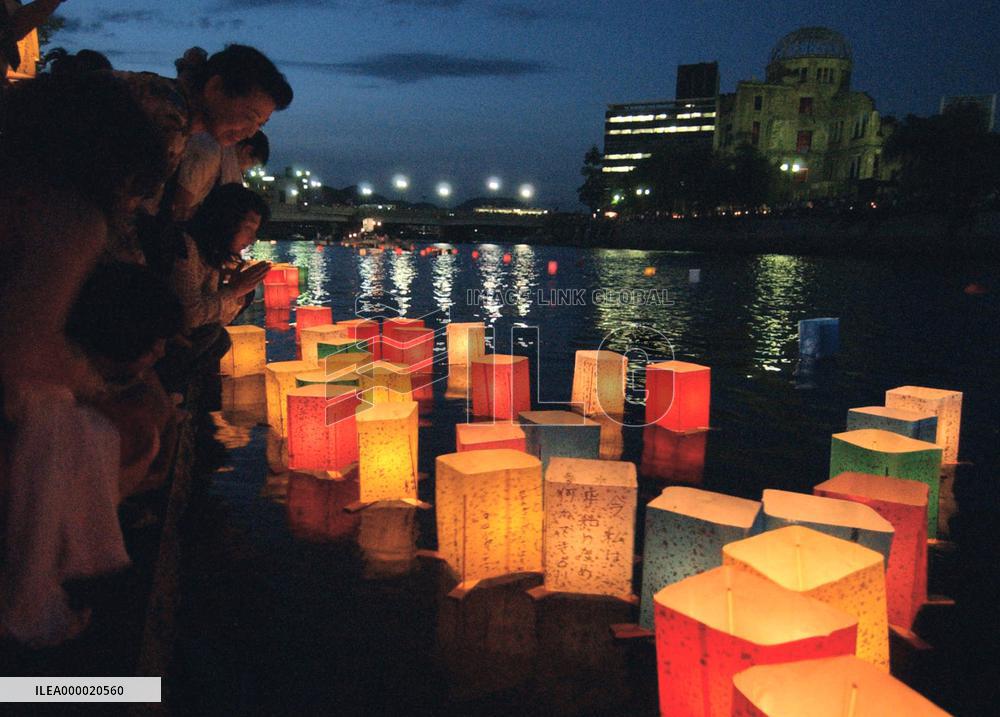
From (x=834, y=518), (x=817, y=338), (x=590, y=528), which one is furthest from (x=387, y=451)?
(x=817, y=338)

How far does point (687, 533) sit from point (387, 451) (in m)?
2.15

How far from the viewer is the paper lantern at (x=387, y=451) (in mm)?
4438

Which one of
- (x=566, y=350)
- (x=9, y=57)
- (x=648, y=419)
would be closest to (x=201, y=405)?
(x=9, y=57)

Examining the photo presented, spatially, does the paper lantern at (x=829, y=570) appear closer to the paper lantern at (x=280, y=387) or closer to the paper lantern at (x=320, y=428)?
the paper lantern at (x=320, y=428)

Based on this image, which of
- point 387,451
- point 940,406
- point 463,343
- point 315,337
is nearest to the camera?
point 387,451

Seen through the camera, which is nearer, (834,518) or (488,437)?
(834,518)

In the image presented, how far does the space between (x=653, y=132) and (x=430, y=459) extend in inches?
5069

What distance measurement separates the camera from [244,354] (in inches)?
335

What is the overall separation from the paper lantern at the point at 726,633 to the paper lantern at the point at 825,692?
204mm

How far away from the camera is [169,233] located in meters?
3.36

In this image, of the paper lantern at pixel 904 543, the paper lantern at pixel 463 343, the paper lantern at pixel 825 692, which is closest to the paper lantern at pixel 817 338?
the paper lantern at pixel 463 343

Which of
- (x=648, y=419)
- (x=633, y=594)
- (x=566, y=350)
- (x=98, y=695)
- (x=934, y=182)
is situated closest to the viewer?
(x=98, y=695)

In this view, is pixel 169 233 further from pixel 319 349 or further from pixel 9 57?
Answer: pixel 319 349

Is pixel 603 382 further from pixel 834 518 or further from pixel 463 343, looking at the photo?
pixel 834 518
